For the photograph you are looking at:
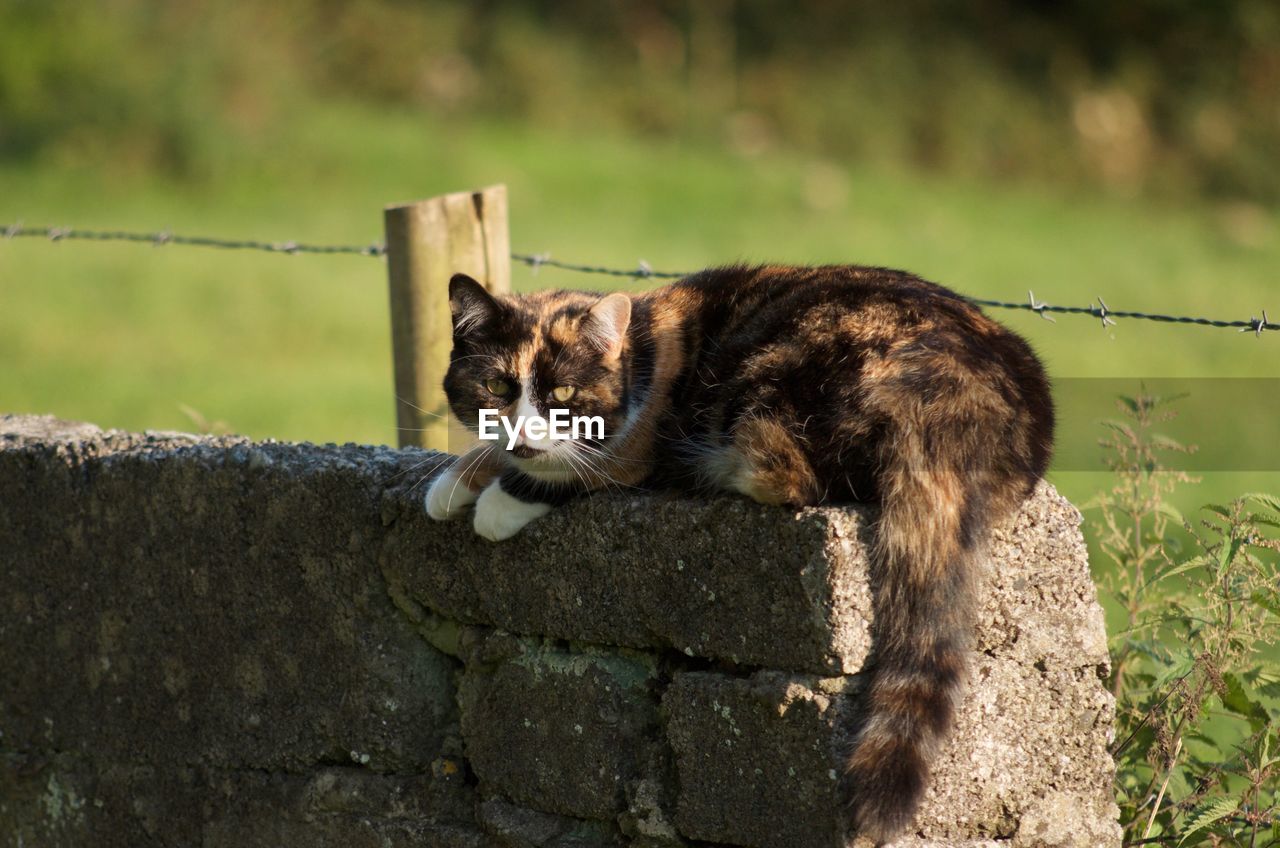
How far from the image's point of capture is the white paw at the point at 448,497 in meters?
2.64

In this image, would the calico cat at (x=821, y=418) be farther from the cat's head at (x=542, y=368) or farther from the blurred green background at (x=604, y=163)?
the blurred green background at (x=604, y=163)

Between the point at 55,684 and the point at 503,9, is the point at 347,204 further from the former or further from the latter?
the point at 55,684

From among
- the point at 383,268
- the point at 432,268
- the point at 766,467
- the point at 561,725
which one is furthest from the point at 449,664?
the point at 383,268

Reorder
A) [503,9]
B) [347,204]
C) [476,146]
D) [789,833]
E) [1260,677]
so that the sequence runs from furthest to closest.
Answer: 1. [503,9]
2. [476,146]
3. [347,204]
4. [1260,677]
5. [789,833]

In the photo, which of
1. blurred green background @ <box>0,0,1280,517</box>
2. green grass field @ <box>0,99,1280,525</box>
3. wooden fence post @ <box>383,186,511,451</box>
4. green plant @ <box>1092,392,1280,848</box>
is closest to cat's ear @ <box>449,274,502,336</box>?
wooden fence post @ <box>383,186,511,451</box>

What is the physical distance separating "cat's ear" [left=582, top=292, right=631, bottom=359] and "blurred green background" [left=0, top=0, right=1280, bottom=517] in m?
6.47

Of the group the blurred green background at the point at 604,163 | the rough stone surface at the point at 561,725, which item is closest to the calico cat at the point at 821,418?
the rough stone surface at the point at 561,725

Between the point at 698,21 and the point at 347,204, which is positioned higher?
the point at 698,21

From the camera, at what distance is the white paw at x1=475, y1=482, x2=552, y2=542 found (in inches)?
101

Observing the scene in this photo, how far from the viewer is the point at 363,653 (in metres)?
2.80

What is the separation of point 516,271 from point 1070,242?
26.6ft

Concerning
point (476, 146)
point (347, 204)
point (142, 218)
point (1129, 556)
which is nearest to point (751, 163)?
point (476, 146)

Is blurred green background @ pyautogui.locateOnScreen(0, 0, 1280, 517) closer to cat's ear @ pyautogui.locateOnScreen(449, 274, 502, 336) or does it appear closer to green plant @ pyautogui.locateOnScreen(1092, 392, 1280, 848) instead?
green plant @ pyautogui.locateOnScreen(1092, 392, 1280, 848)

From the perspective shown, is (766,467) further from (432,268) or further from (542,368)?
(432,268)
